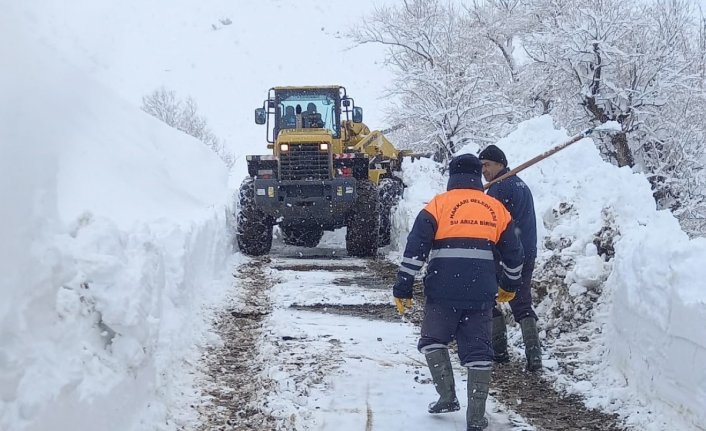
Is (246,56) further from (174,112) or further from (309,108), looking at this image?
(309,108)

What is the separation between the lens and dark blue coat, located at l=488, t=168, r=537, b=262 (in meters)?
5.75

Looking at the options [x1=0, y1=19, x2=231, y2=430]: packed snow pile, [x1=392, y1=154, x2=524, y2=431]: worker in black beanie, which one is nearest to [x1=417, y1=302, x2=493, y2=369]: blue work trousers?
[x1=392, y1=154, x2=524, y2=431]: worker in black beanie

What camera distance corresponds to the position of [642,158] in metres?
18.3

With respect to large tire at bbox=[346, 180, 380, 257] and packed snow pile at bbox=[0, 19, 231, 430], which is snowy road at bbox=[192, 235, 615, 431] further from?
large tire at bbox=[346, 180, 380, 257]

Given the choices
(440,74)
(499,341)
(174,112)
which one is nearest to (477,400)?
(499,341)

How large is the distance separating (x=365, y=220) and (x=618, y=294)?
674 cm

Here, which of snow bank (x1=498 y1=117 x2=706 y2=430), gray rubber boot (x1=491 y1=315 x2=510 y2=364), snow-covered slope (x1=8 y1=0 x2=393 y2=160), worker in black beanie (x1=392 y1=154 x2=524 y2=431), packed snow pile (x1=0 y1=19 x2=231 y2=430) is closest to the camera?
packed snow pile (x1=0 y1=19 x2=231 y2=430)

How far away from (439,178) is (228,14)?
244 ft

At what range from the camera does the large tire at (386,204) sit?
13312 millimetres

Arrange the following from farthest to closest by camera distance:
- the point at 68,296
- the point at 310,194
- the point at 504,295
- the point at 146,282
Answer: the point at 310,194 → the point at 504,295 → the point at 146,282 → the point at 68,296

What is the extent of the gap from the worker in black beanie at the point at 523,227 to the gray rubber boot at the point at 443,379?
1241 mm

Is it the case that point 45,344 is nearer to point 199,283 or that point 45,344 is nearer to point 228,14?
point 199,283

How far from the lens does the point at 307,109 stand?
45.4 ft

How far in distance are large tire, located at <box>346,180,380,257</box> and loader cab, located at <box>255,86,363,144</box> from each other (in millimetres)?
1859
